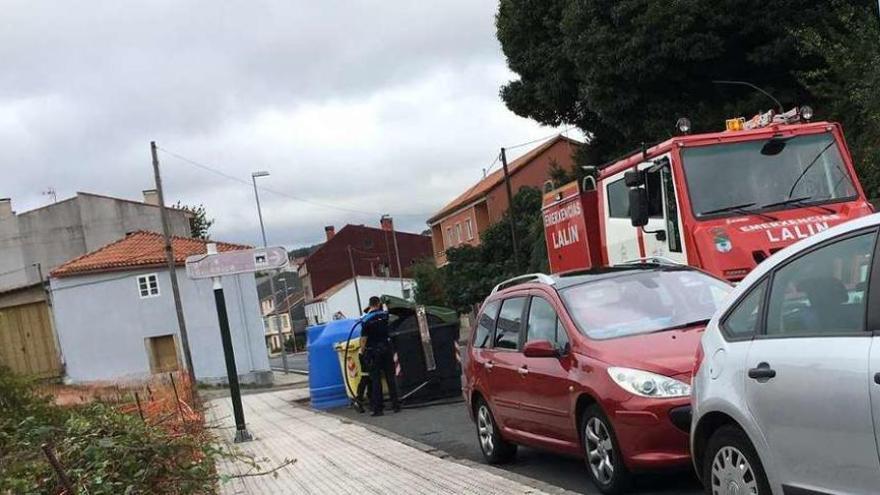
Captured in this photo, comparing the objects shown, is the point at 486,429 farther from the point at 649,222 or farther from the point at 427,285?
the point at 427,285

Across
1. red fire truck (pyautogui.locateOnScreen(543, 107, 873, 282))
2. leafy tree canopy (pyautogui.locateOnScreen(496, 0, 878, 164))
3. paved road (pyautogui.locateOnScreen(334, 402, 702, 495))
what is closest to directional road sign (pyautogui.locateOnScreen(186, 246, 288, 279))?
paved road (pyautogui.locateOnScreen(334, 402, 702, 495))

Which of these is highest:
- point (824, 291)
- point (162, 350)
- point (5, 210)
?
point (5, 210)

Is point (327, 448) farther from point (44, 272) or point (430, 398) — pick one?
point (44, 272)

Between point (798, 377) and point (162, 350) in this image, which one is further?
point (162, 350)

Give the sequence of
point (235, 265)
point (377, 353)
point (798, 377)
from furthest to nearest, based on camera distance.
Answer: point (377, 353), point (235, 265), point (798, 377)

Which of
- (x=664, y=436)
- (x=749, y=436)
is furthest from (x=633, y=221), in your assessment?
(x=749, y=436)

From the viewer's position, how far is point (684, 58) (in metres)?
21.3

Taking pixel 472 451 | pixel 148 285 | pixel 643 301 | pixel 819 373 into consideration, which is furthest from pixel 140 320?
pixel 819 373

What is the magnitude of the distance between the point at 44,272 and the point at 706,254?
46660mm

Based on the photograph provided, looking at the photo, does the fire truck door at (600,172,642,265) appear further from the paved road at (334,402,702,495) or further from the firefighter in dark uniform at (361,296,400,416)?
the firefighter in dark uniform at (361,296,400,416)

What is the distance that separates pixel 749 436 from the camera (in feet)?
14.7

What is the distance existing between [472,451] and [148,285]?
30.4 m

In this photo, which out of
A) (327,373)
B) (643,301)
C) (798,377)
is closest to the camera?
(798,377)

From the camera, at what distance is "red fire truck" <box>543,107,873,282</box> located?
8.97m
